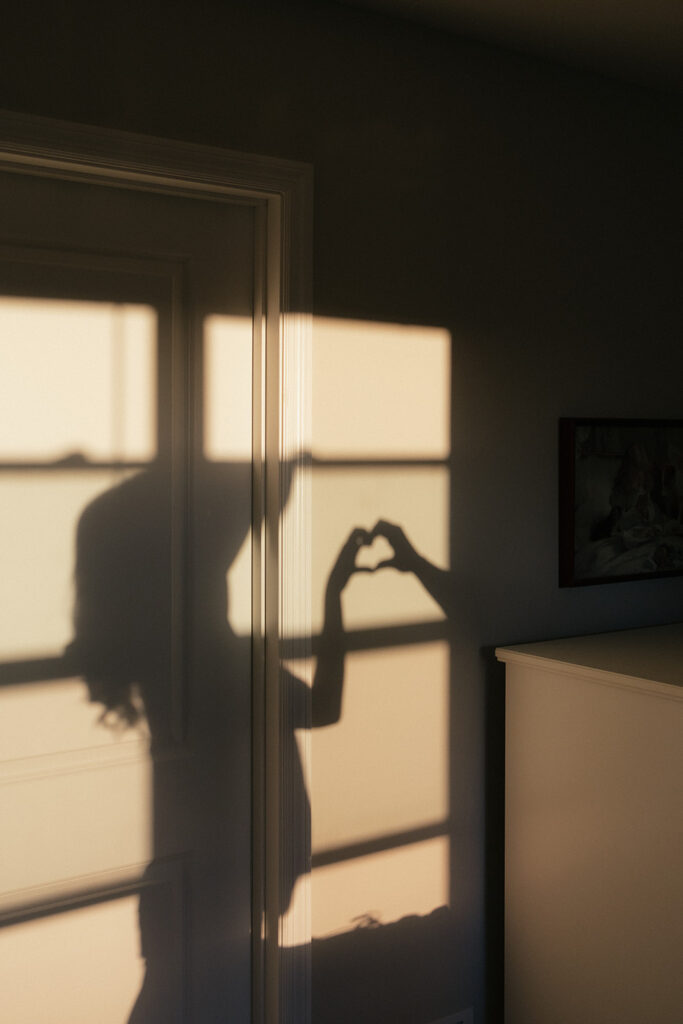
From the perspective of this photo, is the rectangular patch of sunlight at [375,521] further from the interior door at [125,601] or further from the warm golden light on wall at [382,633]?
the interior door at [125,601]

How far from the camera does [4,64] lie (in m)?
1.74

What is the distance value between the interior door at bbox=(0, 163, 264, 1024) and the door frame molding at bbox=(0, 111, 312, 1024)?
3 centimetres

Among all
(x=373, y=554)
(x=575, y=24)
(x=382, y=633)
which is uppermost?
(x=575, y=24)

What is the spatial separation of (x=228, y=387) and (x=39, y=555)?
20.6 inches

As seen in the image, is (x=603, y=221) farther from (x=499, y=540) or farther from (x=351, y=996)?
(x=351, y=996)

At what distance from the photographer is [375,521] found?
7.23 ft

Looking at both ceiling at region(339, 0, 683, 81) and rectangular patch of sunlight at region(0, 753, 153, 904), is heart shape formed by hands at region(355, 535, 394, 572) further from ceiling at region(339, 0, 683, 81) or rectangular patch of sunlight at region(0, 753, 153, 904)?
ceiling at region(339, 0, 683, 81)

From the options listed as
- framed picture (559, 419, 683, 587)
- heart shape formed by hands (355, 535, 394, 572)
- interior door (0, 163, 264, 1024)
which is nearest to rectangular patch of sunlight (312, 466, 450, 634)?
heart shape formed by hands (355, 535, 394, 572)

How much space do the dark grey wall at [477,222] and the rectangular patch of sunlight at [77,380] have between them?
14.5 inches

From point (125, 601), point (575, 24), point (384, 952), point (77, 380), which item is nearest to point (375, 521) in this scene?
point (125, 601)

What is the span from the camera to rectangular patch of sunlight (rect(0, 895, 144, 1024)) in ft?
6.07

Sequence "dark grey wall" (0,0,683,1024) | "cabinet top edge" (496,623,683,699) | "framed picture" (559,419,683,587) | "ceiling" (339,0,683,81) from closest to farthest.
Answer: "dark grey wall" (0,0,683,1024) < "cabinet top edge" (496,623,683,699) < "ceiling" (339,0,683,81) < "framed picture" (559,419,683,587)

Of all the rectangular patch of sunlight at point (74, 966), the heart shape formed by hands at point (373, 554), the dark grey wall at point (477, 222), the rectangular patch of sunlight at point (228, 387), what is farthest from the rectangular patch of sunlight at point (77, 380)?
the rectangular patch of sunlight at point (74, 966)

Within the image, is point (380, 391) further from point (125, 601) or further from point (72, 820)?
point (72, 820)
